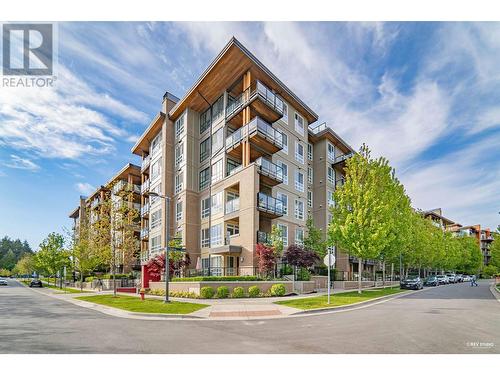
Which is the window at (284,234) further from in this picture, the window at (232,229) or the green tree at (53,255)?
→ the green tree at (53,255)

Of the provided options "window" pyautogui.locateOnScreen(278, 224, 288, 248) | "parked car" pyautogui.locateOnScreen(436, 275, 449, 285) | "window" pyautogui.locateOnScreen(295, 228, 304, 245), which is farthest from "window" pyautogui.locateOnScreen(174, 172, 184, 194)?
"parked car" pyautogui.locateOnScreen(436, 275, 449, 285)

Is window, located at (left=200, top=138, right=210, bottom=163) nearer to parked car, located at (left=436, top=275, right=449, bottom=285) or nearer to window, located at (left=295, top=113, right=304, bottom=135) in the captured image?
window, located at (left=295, top=113, right=304, bottom=135)

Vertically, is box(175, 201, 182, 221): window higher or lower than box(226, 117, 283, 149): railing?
lower

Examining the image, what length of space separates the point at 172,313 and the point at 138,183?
1816 inches

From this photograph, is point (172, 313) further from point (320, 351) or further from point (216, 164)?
point (216, 164)

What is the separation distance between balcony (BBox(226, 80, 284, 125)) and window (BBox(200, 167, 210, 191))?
5.88 m

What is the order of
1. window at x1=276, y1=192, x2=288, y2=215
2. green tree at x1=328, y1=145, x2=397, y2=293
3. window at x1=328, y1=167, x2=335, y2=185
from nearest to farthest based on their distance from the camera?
green tree at x1=328, y1=145, x2=397, y2=293, window at x1=276, y1=192, x2=288, y2=215, window at x1=328, y1=167, x2=335, y2=185

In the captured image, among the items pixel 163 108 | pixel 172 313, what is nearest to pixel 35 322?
pixel 172 313

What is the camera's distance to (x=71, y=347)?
30.1 feet

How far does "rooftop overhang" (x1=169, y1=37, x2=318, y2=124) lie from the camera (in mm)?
27453

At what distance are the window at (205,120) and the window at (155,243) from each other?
13496mm

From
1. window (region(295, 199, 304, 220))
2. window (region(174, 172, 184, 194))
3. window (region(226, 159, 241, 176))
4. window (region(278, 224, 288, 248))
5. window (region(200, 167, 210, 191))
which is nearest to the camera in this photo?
window (region(226, 159, 241, 176))

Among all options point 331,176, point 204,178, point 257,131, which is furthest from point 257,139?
point 331,176

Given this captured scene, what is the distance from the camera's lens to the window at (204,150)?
34.2 m
